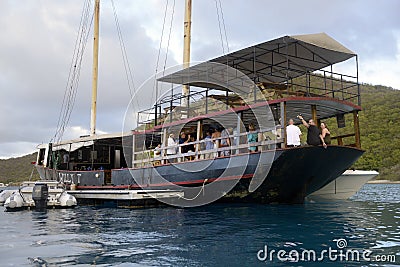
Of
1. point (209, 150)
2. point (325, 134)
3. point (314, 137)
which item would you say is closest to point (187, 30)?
point (209, 150)

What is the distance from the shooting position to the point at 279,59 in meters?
16.8

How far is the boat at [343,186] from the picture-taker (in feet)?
58.2

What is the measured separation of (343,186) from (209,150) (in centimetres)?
758

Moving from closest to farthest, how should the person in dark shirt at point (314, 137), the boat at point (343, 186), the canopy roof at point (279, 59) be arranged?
1. the person in dark shirt at point (314, 137)
2. the canopy roof at point (279, 59)
3. the boat at point (343, 186)

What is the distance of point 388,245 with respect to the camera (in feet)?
24.5

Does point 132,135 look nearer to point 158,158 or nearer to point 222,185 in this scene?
point 158,158

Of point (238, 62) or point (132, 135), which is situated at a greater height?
point (238, 62)

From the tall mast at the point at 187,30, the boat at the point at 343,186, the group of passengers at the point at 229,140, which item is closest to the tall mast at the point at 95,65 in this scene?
the tall mast at the point at 187,30

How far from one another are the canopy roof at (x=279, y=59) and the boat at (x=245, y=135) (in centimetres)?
4

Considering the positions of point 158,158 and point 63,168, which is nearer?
point 158,158

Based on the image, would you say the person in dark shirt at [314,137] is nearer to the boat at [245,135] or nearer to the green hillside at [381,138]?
the boat at [245,135]

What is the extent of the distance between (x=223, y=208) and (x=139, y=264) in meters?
8.54

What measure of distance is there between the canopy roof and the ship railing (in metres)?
2.38

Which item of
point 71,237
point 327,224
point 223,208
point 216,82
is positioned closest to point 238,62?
point 216,82
